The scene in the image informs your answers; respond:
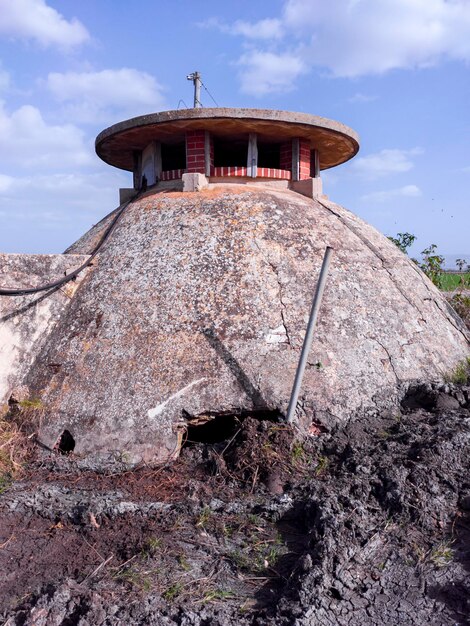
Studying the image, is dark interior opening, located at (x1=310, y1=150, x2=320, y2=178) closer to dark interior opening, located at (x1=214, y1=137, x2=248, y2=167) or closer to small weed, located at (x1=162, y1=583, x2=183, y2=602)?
dark interior opening, located at (x1=214, y1=137, x2=248, y2=167)

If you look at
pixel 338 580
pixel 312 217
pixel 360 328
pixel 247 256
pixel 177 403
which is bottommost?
pixel 338 580

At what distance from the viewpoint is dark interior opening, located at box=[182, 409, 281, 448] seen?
4.25 m

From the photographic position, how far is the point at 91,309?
4848 mm

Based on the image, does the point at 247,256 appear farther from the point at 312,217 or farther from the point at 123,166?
the point at 123,166

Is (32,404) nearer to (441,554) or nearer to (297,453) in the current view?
(297,453)

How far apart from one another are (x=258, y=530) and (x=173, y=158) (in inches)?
149

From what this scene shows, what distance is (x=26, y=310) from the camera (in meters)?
4.95

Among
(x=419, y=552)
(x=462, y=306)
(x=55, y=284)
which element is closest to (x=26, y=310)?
(x=55, y=284)

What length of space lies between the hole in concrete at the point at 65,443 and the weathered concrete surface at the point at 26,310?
0.56 meters

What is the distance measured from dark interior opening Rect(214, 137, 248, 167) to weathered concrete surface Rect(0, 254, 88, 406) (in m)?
1.62

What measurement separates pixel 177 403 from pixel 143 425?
27 centimetres

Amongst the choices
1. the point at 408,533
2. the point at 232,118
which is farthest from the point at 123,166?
the point at 408,533

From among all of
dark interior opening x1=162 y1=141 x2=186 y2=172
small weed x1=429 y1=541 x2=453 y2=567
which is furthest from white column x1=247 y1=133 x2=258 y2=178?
small weed x1=429 y1=541 x2=453 y2=567

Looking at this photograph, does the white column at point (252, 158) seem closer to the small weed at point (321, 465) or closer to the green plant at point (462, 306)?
the small weed at point (321, 465)
